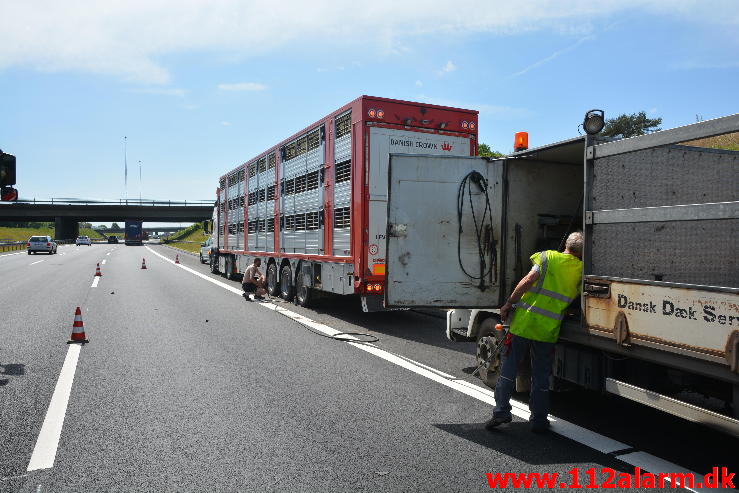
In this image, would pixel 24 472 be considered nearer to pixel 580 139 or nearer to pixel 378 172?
pixel 580 139

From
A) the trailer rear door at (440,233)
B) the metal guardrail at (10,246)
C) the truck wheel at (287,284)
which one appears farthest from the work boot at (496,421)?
the metal guardrail at (10,246)

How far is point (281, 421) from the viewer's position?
4.95 m

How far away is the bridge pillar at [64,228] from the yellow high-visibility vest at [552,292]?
285 feet

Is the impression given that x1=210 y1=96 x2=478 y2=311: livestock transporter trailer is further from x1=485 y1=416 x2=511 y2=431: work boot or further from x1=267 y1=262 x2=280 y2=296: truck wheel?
x1=485 y1=416 x2=511 y2=431: work boot

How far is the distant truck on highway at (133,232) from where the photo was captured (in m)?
79.6

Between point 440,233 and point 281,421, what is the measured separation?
2.54m

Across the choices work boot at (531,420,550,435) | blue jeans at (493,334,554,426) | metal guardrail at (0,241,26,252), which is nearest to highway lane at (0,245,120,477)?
blue jeans at (493,334,554,426)

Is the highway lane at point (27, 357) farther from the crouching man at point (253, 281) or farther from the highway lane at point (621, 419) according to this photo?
the crouching man at point (253, 281)

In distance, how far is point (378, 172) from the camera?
10227 millimetres

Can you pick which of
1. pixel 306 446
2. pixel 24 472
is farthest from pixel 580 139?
pixel 24 472

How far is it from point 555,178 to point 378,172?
426 cm

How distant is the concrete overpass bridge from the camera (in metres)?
69.9

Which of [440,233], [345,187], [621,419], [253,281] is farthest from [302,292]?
[621,419]

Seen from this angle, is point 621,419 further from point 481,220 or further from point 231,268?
point 231,268
